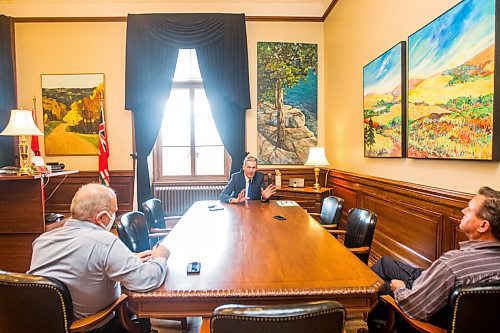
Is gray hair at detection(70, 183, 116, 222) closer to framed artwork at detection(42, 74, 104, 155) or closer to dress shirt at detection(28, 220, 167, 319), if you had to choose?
dress shirt at detection(28, 220, 167, 319)

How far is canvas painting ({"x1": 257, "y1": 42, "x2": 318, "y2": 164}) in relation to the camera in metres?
5.53

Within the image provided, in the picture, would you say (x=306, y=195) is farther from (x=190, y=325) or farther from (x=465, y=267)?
(x=465, y=267)

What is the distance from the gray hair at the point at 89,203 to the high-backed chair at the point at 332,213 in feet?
6.60

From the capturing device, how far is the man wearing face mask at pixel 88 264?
56.9 inches

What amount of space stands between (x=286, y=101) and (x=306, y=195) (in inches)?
64.1

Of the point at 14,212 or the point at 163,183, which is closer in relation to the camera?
the point at 14,212

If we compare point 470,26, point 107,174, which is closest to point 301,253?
point 470,26

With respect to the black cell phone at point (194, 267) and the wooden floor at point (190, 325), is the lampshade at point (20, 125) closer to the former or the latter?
the wooden floor at point (190, 325)

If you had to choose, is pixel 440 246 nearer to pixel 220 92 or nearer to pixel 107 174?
pixel 220 92

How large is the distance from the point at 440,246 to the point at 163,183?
4.29 m

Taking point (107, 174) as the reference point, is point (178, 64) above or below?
above

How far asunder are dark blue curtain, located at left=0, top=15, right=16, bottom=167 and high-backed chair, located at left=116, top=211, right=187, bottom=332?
13.5 feet

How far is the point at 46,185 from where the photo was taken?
5484 millimetres

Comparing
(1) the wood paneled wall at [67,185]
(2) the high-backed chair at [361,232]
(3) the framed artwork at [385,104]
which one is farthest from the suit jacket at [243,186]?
(1) the wood paneled wall at [67,185]
